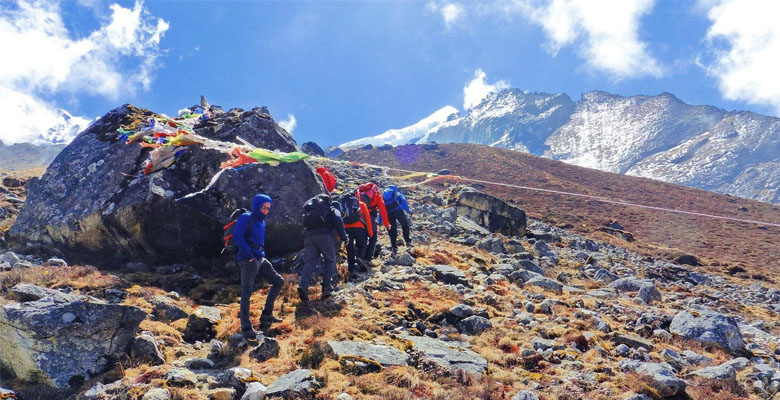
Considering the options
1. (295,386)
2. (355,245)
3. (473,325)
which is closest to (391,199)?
(355,245)

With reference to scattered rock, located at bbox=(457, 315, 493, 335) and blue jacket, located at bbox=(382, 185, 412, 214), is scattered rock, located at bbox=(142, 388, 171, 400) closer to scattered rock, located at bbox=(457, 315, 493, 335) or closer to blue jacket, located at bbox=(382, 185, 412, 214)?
scattered rock, located at bbox=(457, 315, 493, 335)

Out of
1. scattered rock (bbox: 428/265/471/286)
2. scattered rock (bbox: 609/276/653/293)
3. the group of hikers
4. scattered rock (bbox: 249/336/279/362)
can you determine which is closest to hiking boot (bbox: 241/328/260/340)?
the group of hikers

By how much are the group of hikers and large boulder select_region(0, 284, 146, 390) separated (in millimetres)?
1902

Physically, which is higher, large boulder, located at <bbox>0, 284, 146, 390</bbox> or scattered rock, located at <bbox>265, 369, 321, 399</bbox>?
large boulder, located at <bbox>0, 284, 146, 390</bbox>

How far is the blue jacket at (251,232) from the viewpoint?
7086 mm

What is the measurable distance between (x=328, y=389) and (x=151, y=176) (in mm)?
8475

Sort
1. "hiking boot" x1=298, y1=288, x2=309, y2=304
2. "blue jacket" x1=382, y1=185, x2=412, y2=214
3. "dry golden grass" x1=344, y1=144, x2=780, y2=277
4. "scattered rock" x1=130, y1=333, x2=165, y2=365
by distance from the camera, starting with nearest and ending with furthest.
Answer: "scattered rock" x1=130, y1=333, x2=165, y2=365
"hiking boot" x1=298, y1=288, x2=309, y2=304
"blue jacket" x1=382, y1=185, x2=412, y2=214
"dry golden grass" x1=344, y1=144, x2=780, y2=277

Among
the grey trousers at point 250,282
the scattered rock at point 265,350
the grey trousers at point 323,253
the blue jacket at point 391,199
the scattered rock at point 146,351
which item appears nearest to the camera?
the scattered rock at point 146,351

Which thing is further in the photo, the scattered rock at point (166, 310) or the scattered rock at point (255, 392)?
the scattered rock at point (166, 310)

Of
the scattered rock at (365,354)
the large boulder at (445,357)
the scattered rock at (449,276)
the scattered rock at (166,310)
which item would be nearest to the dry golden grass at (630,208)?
the scattered rock at (449,276)

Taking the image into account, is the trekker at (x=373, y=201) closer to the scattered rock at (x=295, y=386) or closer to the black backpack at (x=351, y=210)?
the black backpack at (x=351, y=210)

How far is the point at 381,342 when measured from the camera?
21.2ft

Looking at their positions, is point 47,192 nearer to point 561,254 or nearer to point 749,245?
point 561,254

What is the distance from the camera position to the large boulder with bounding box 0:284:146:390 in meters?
4.95
